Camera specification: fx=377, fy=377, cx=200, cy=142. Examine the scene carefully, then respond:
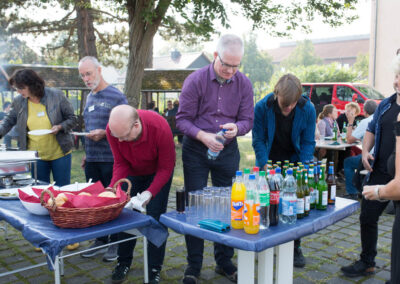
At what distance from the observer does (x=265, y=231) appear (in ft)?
6.73

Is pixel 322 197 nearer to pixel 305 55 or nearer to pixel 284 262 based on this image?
pixel 284 262

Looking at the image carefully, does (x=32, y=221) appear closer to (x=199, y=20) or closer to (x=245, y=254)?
(x=245, y=254)

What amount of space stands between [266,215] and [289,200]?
15 cm

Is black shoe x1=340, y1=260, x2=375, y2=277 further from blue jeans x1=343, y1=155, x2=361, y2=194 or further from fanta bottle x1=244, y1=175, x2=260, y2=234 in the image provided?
blue jeans x1=343, y1=155, x2=361, y2=194

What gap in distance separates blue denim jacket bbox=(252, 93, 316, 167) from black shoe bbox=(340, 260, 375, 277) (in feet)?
3.30

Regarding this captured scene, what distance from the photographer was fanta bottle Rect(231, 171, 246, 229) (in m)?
2.07

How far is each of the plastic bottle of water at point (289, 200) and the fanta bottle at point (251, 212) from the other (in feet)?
0.64

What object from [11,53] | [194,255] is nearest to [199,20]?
[194,255]

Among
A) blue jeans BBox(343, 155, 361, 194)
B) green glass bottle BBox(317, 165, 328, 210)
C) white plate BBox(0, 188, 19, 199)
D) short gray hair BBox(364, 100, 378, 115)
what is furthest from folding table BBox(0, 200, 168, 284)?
short gray hair BBox(364, 100, 378, 115)

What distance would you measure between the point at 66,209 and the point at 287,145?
76.5 inches

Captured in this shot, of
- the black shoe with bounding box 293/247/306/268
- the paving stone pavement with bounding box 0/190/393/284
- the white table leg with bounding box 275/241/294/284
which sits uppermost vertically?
the white table leg with bounding box 275/241/294/284

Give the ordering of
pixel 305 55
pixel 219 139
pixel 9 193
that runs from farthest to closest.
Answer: pixel 305 55 < pixel 9 193 < pixel 219 139

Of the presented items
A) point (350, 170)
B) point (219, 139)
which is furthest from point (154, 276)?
point (350, 170)

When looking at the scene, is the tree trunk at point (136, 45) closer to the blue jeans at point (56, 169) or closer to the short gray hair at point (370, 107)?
the blue jeans at point (56, 169)
